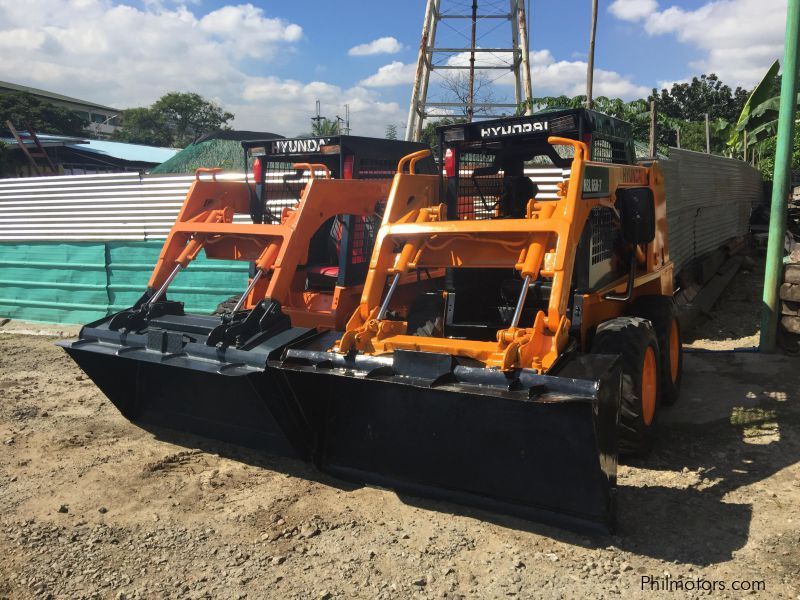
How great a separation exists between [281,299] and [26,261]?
7.42 m

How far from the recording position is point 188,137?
59.3 metres

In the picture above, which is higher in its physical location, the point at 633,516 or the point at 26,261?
the point at 26,261

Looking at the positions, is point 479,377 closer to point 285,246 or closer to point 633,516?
point 633,516

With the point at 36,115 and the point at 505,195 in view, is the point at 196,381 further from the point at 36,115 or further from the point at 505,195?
the point at 36,115

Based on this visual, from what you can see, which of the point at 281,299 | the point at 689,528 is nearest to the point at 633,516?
the point at 689,528

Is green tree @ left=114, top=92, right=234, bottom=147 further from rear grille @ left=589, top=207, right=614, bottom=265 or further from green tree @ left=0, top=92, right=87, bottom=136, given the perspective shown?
rear grille @ left=589, top=207, right=614, bottom=265

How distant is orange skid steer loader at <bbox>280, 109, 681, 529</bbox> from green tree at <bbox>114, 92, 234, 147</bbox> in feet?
185

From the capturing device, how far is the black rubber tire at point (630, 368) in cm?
460

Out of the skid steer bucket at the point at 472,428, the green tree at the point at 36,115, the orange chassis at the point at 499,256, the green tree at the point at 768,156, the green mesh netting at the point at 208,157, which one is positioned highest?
the green tree at the point at 36,115

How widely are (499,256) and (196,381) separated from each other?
7.90ft

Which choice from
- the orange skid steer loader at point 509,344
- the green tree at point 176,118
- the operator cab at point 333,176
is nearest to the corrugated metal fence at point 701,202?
the orange skid steer loader at point 509,344

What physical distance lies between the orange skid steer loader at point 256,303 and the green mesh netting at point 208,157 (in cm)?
971

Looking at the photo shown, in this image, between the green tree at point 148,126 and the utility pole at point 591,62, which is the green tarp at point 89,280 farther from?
the green tree at point 148,126

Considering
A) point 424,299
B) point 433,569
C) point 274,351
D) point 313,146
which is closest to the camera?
point 433,569
